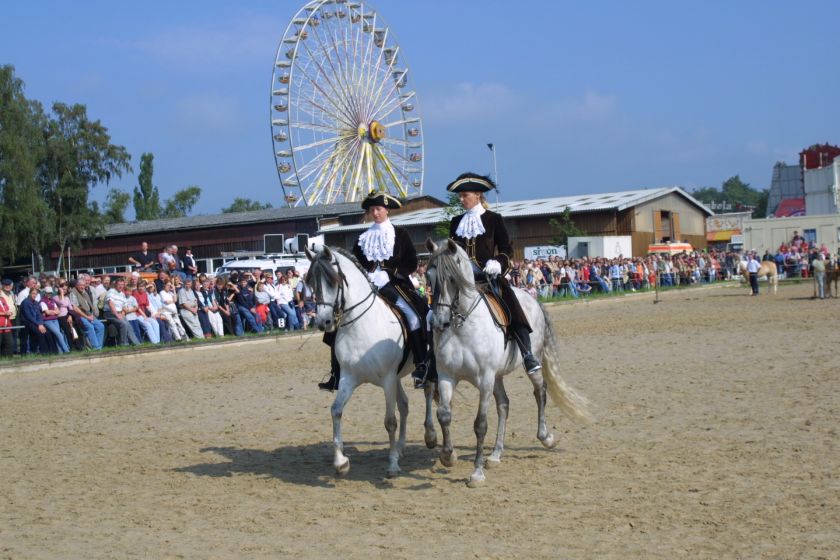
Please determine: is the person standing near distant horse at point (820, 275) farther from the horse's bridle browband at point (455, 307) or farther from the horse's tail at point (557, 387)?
the horse's bridle browband at point (455, 307)

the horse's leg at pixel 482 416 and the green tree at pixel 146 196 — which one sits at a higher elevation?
the green tree at pixel 146 196

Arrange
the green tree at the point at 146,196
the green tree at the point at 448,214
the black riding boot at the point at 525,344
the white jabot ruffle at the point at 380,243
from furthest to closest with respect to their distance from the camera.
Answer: the green tree at the point at 146,196 < the green tree at the point at 448,214 < the white jabot ruffle at the point at 380,243 < the black riding boot at the point at 525,344

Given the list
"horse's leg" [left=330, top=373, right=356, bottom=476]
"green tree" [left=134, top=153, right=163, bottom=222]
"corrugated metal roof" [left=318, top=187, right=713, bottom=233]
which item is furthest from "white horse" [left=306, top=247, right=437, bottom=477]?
"green tree" [left=134, top=153, right=163, bottom=222]

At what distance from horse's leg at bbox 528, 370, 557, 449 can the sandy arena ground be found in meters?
0.17

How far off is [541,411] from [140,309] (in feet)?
56.4

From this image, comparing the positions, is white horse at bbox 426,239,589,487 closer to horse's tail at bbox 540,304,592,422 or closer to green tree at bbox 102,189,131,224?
horse's tail at bbox 540,304,592,422

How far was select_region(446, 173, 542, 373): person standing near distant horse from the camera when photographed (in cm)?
977

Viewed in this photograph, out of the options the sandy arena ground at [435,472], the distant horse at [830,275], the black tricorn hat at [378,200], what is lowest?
the sandy arena ground at [435,472]

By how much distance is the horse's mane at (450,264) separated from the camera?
8.82 metres

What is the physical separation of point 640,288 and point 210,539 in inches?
1658

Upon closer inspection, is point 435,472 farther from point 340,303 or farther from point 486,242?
point 486,242

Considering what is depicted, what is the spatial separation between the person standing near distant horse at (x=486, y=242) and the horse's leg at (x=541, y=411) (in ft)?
1.69

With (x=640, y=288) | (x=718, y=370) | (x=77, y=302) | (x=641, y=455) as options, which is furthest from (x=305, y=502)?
(x=640, y=288)

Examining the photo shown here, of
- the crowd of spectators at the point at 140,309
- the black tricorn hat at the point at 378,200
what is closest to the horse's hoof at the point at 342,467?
the black tricorn hat at the point at 378,200
